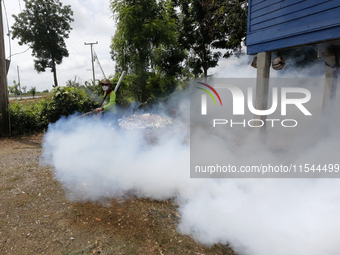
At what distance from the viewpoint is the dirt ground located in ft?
8.39

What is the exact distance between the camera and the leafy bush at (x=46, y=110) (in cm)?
793

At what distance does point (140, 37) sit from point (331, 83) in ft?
24.7

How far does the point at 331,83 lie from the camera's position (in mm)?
6320

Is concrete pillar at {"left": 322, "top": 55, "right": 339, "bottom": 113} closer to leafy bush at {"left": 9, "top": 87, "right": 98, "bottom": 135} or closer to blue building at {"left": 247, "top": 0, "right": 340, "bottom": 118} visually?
blue building at {"left": 247, "top": 0, "right": 340, "bottom": 118}

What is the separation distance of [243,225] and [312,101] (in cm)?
1069

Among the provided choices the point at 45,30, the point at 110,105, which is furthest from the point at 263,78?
the point at 45,30

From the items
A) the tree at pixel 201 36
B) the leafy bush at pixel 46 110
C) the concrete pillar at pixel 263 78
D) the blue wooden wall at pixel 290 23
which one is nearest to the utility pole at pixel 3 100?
the leafy bush at pixel 46 110

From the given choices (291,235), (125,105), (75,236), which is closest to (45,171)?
(75,236)

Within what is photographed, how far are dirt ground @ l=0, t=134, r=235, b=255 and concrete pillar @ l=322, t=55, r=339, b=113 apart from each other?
5686mm

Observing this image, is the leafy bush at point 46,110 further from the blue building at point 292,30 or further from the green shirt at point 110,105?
the blue building at point 292,30

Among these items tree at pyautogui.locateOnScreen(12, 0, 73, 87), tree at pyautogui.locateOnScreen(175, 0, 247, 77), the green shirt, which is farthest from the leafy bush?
tree at pyautogui.locateOnScreen(12, 0, 73, 87)

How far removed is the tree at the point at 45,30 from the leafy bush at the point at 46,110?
19.9 m

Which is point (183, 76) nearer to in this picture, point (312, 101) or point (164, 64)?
point (164, 64)

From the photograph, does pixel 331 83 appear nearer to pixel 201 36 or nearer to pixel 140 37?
pixel 140 37
